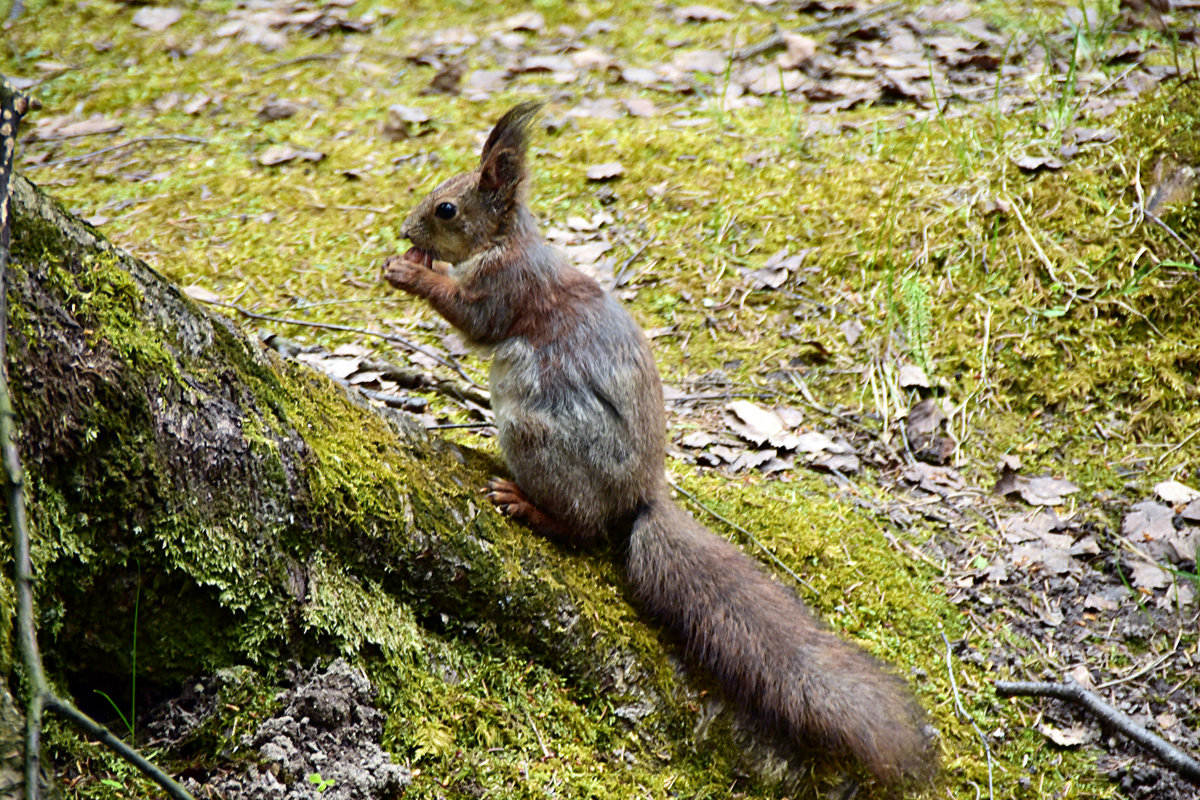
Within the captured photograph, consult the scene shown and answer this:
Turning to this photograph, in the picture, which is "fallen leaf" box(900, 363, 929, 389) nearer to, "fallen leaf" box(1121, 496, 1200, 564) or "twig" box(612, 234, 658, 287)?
"fallen leaf" box(1121, 496, 1200, 564)

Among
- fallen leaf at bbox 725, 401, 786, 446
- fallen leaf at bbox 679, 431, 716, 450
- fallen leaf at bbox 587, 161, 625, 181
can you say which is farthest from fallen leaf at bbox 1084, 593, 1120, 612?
fallen leaf at bbox 587, 161, 625, 181

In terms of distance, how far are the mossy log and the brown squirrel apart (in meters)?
0.30

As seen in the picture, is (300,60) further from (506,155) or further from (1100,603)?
(1100,603)

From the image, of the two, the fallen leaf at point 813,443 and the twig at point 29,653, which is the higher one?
the twig at point 29,653

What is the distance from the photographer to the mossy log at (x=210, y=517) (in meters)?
2.00

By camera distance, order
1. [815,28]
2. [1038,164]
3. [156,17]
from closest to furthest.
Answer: [1038,164]
[815,28]
[156,17]

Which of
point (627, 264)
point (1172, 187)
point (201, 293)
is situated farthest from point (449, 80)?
point (1172, 187)

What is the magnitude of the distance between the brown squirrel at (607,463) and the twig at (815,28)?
3786 millimetres

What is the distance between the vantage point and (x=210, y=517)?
85.5 inches

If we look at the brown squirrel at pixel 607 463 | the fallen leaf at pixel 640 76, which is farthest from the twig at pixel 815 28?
the brown squirrel at pixel 607 463

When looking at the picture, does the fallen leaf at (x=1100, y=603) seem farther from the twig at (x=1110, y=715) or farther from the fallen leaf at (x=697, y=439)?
the fallen leaf at (x=697, y=439)

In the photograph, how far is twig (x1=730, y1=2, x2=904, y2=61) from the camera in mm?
7258

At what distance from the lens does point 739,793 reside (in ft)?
9.08

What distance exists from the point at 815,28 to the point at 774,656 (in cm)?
600
